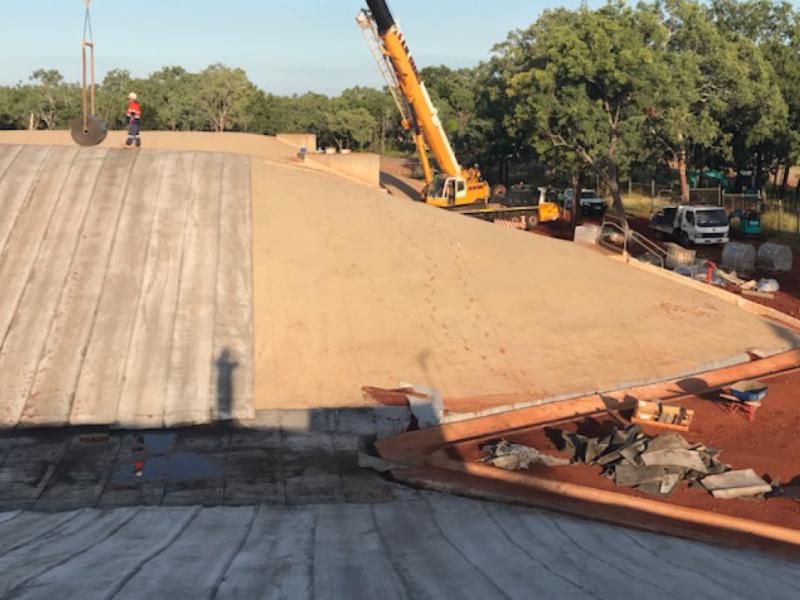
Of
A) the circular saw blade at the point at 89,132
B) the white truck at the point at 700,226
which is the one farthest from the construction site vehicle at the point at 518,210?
the circular saw blade at the point at 89,132

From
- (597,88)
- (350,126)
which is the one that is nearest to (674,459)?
(597,88)

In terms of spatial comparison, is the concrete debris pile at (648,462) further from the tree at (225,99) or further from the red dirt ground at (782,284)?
the tree at (225,99)

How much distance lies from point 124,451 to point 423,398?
18.9ft

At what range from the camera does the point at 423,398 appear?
16156 millimetres

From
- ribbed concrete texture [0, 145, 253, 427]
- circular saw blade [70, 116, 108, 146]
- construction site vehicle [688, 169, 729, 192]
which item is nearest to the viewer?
ribbed concrete texture [0, 145, 253, 427]

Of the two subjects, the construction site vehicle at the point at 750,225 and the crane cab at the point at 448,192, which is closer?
the crane cab at the point at 448,192

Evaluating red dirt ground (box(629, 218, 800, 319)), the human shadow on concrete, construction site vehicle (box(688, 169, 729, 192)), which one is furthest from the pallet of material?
construction site vehicle (box(688, 169, 729, 192))

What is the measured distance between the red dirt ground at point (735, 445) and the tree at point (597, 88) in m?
25.2

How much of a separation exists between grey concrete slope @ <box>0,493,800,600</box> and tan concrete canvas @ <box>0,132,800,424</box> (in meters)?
5.57

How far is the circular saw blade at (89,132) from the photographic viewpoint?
1013 inches

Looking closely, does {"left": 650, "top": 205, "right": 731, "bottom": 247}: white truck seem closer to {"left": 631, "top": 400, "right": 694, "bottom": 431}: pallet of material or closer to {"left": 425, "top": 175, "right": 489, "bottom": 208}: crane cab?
{"left": 425, "top": 175, "right": 489, "bottom": 208}: crane cab

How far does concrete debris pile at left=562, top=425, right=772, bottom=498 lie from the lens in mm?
12758

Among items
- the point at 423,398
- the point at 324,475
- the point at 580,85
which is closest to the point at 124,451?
the point at 324,475

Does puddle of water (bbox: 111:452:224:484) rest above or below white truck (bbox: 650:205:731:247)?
below
